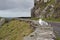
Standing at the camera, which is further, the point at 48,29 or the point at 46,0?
the point at 46,0

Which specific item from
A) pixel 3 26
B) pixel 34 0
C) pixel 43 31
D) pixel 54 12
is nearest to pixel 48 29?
pixel 43 31

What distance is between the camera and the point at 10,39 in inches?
584

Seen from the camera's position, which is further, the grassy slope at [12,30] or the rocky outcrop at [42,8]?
the rocky outcrop at [42,8]

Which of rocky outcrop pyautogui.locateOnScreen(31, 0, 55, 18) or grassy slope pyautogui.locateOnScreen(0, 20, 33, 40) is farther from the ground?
grassy slope pyautogui.locateOnScreen(0, 20, 33, 40)

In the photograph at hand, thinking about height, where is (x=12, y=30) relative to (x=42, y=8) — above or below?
above

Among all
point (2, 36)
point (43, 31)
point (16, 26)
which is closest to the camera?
point (43, 31)

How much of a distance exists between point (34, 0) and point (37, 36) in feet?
205

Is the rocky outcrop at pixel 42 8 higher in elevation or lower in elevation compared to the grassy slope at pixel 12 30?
lower

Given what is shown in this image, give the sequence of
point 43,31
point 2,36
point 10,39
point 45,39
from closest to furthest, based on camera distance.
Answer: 1. point 45,39
2. point 43,31
3. point 10,39
4. point 2,36

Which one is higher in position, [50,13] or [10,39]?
[10,39]

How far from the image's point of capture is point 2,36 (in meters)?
16.3

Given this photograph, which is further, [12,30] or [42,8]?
[42,8]

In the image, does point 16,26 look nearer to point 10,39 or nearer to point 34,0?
point 10,39

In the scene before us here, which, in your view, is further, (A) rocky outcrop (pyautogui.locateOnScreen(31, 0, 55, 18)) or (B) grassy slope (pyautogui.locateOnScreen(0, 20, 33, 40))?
(A) rocky outcrop (pyautogui.locateOnScreen(31, 0, 55, 18))
